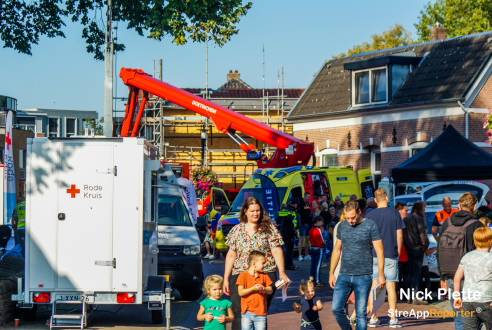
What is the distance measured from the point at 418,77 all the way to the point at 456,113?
308 cm

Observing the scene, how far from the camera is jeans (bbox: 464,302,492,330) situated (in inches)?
260

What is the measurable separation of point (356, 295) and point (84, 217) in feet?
12.3

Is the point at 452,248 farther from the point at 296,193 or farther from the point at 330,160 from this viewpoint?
the point at 330,160

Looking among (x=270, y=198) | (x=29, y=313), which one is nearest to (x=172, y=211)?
(x=29, y=313)

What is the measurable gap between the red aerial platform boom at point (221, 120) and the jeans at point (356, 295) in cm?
1305

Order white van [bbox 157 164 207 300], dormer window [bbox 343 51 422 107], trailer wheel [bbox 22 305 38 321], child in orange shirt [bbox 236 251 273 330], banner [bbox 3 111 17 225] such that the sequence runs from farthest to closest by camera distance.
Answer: dormer window [bbox 343 51 422 107] < banner [bbox 3 111 17 225] < white van [bbox 157 164 207 300] < trailer wheel [bbox 22 305 38 321] < child in orange shirt [bbox 236 251 273 330]

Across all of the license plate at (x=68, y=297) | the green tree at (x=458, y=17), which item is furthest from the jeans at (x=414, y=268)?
the green tree at (x=458, y=17)

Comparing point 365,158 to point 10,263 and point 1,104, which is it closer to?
point 10,263

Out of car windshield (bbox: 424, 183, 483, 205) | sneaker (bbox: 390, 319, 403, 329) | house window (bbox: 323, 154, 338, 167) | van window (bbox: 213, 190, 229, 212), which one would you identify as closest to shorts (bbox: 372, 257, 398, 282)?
sneaker (bbox: 390, 319, 403, 329)

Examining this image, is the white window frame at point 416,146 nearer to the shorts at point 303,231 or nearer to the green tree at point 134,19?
the shorts at point 303,231

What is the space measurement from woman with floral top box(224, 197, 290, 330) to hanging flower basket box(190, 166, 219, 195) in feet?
86.8

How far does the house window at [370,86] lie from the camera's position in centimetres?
2667

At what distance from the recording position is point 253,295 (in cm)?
653

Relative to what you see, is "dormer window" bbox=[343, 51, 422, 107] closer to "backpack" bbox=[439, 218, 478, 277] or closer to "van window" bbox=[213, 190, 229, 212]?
"van window" bbox=[213, 190, 229, 212]
